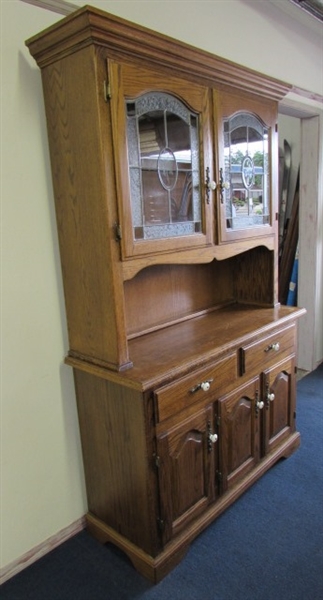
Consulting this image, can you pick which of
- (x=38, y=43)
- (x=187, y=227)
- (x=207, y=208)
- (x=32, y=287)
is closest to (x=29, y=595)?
(x=32, y=287)

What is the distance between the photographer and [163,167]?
62.7 inches

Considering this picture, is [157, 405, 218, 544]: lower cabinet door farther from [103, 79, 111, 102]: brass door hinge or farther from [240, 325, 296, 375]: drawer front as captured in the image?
[103, 79, 111, 102]: brass door hinge

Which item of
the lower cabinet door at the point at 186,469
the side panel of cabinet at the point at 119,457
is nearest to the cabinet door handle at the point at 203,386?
the lower cabinet door at the point at 186,469

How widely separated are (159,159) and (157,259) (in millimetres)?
372

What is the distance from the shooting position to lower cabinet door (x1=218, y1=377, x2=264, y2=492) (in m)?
1.85

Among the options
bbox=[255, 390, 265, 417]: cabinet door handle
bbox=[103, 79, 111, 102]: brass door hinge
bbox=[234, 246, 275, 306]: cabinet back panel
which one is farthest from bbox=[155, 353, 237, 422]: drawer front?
bbox=[103, 79, 111, 102]: brass door hinge

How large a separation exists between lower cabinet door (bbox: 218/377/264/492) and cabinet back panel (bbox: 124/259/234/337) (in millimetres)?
482

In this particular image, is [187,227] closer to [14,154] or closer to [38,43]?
[14,154]

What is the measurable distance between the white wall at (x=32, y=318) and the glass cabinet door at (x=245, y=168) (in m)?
0.50

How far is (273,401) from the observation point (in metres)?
2.15

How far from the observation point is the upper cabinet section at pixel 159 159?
54.9 inches

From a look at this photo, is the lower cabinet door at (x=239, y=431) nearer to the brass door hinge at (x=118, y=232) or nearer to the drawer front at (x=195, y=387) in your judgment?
the drawer front at (x=195, y=387)

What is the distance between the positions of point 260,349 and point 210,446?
0.51 m

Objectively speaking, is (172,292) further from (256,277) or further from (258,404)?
(258,404)
